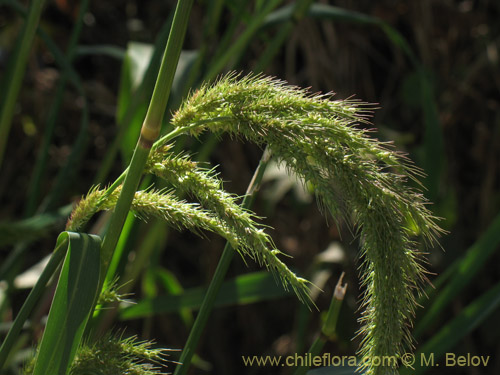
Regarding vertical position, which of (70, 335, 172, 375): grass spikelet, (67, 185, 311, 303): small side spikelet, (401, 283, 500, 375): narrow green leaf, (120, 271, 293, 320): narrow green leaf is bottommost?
(120, 271, 293, 320): narrow green leaf

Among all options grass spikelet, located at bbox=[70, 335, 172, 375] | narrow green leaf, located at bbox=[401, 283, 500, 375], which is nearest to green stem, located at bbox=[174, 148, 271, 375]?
grass spikelet, located at bbox=[70, 335, 172, 375]

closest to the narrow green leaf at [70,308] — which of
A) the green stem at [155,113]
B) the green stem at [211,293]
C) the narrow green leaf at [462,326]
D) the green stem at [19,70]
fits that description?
the green stem at [155,113]

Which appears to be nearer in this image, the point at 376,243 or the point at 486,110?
the point at 376,243

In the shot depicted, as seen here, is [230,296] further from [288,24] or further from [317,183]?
[317,183]

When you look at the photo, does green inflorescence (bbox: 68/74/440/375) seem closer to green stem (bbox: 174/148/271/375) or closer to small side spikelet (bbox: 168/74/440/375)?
small side spikelet (bbox: 168/74/440/375)

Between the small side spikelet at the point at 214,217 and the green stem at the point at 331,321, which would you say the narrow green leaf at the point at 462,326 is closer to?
the green stem at the point at 331,321

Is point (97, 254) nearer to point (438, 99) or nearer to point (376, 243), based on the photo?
point (376, 243)

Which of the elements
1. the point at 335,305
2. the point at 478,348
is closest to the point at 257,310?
the point at 478,348
